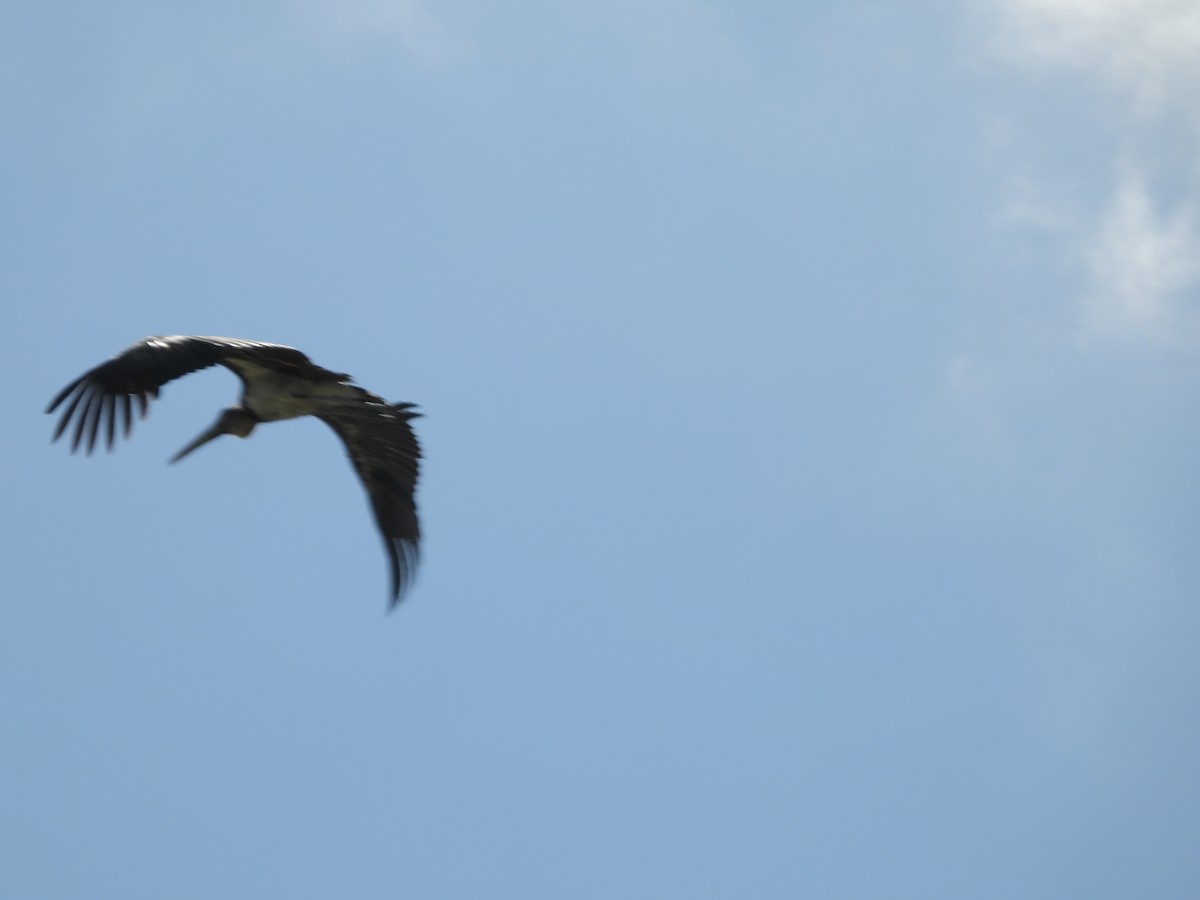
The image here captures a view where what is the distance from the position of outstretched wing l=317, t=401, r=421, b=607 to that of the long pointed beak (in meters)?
1.29

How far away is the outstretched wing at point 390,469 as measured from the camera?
22844 millimetres

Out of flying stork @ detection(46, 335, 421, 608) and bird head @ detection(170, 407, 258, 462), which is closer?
flying stork @ detection(46, 335, 421, 608)

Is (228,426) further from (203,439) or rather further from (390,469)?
(390,469)

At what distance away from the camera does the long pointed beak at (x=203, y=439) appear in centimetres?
2306

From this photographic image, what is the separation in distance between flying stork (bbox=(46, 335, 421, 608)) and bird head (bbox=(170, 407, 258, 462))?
1 cm

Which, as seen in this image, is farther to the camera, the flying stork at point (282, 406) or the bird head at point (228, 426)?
the bird head at point (228, 426)

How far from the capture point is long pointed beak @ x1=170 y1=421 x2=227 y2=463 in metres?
23.1

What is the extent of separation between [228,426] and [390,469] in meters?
2.18

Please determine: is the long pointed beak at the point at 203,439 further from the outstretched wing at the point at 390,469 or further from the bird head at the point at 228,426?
the outstretched wing at the point at 390,469

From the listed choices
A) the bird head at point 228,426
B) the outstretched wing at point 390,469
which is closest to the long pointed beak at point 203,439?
the bird head at point 228,426

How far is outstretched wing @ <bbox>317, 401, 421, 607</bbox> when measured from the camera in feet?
74.9

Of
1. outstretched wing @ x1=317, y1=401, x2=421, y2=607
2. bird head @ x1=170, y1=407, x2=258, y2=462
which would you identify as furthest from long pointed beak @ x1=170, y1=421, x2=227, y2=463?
outstretched wing @ x1=317, y1=401, x2=421, y2=607

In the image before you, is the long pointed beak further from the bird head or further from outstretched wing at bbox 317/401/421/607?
outstretched wing at bbox 317/401/421/607

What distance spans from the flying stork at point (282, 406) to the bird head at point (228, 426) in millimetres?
13
